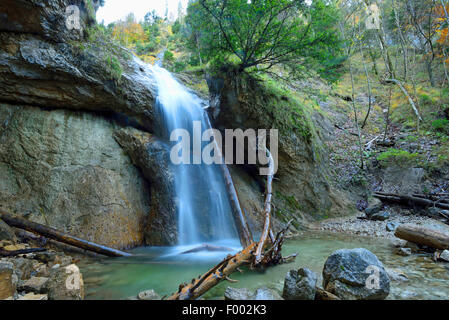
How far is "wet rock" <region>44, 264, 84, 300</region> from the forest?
0.06 feet

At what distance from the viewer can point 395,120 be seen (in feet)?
41.7

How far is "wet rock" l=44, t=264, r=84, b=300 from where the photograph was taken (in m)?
2.52

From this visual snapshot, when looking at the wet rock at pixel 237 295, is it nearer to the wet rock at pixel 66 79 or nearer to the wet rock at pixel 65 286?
the wet rock at pixel 65 286

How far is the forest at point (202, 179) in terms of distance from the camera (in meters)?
3.19

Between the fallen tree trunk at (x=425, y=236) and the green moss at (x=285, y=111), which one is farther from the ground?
the green moss at (x=285, y=111)

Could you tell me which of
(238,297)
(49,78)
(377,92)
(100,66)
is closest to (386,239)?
(238,297)

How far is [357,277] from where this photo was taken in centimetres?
242

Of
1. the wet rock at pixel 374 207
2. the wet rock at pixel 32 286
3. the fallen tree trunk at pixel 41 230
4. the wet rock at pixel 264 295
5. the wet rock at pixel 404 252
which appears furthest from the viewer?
the wet rock at pixel 374 207

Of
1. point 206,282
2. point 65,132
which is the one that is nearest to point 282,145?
point 206,282

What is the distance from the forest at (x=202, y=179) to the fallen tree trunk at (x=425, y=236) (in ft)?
0.09

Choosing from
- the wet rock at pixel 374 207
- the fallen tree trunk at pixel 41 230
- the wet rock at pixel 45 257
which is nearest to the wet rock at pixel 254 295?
the wet rock at pixel 45 257

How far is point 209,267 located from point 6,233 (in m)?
4.07

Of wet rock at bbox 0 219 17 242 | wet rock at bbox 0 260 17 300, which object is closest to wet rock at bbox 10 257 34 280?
wet rock at bbox 0 260 17 300
